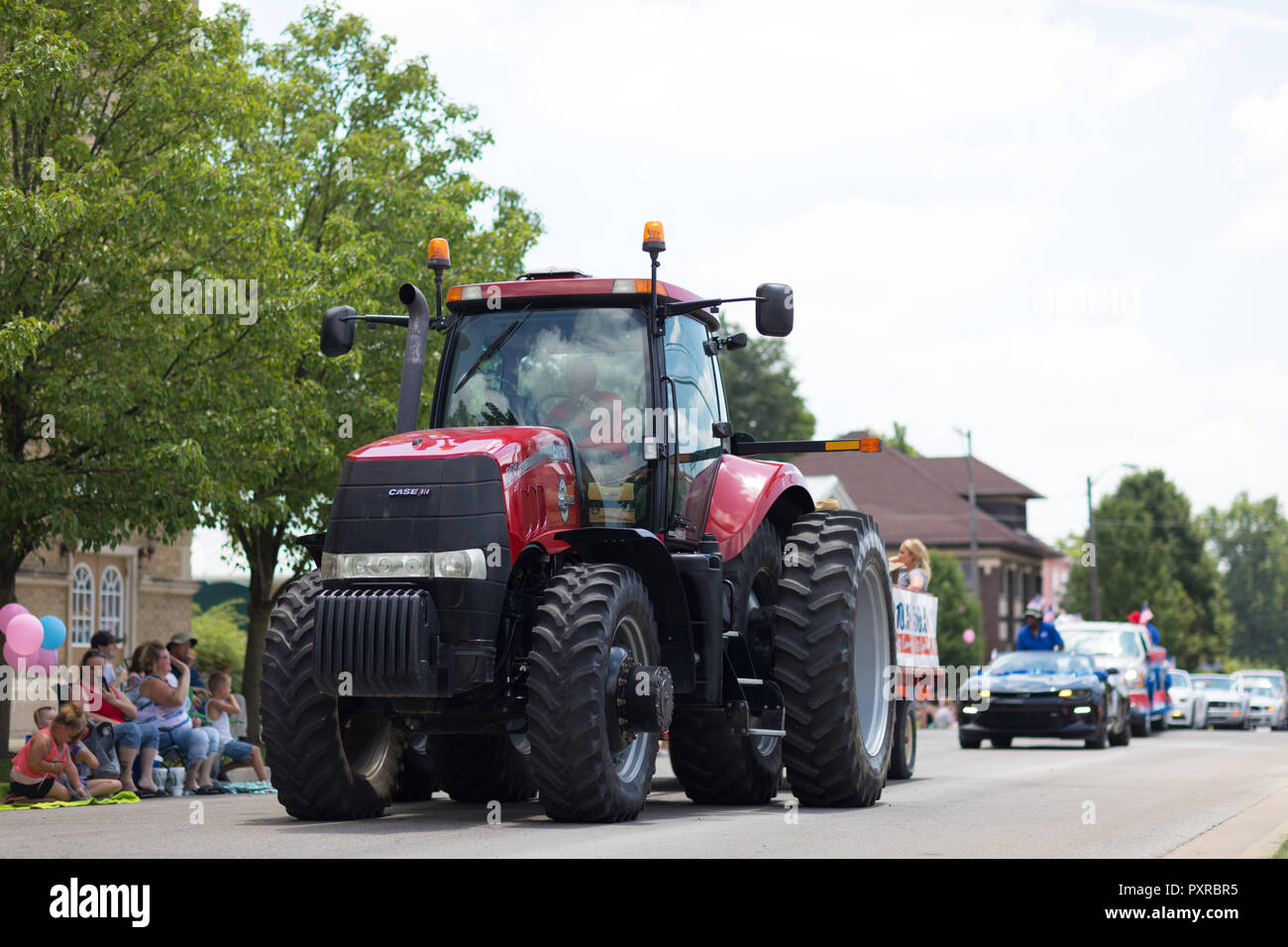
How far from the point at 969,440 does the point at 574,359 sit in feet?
150

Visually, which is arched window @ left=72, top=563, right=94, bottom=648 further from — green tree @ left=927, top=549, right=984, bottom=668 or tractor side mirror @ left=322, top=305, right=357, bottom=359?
green tree @ left=927, top=549, right=984, bottom=668

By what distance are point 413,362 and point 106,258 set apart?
8.99 metres

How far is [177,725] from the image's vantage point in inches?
645

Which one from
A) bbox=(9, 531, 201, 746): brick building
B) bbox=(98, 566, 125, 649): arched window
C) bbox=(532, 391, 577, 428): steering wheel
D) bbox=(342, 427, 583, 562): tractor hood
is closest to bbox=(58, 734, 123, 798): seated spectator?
bbox=(342, 427, 583, 562): tractor hood

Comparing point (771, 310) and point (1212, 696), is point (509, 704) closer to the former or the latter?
point (771, 310)

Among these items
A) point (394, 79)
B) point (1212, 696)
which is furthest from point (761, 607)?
point (1212, 696)

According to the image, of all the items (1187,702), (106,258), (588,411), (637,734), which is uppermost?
(106,258)

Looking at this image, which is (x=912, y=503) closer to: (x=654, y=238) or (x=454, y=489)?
(x=654, y=238)

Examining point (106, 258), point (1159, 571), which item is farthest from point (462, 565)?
point (1159, 571)

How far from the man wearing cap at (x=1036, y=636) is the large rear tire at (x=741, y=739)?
16142 millimetres

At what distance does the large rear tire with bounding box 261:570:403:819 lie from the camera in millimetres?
10352

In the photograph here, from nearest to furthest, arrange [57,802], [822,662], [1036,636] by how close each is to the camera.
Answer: [822,662]
[57,802]
[1036,636]

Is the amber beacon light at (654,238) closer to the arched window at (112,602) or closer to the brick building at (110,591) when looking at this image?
the brick building at (110,591)
